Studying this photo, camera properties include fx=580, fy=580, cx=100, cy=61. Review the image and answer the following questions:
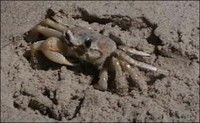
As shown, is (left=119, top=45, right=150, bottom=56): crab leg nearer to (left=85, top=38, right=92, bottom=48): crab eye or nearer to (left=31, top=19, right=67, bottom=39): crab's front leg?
(left=85, top=38, right=92, bottom=48): crab eye

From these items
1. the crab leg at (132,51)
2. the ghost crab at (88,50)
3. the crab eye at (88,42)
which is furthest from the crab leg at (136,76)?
the crab eye at (88,42)

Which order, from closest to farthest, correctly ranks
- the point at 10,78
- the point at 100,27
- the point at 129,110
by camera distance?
1. the point at 129,110
2. the point at 10,78
3. the point at 100,27

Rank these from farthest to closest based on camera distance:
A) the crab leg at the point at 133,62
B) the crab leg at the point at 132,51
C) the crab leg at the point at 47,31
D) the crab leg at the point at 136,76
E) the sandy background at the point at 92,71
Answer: the crab leg at the point at 47,31
the crab leg at the point at 132,51
the crab leg at the point at 133,62
the crab leg at the point at 136,76
the sandy background at the point at 92,71

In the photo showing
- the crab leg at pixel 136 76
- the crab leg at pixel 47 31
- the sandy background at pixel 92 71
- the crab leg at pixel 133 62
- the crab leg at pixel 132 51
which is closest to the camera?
the sandy background at pixel 92 71

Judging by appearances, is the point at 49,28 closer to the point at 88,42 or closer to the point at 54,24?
the point at 54,24

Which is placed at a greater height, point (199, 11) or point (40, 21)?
point (199, 11)

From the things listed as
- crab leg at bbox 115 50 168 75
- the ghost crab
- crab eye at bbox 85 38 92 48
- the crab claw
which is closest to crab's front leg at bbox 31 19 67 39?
the ghost crab

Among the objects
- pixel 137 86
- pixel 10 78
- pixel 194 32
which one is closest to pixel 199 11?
pixel 194 32

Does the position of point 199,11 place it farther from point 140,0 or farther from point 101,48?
point 101,48

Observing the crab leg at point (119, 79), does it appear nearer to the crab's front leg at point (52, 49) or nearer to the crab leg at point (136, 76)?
the crab leg at point (136, 76)
